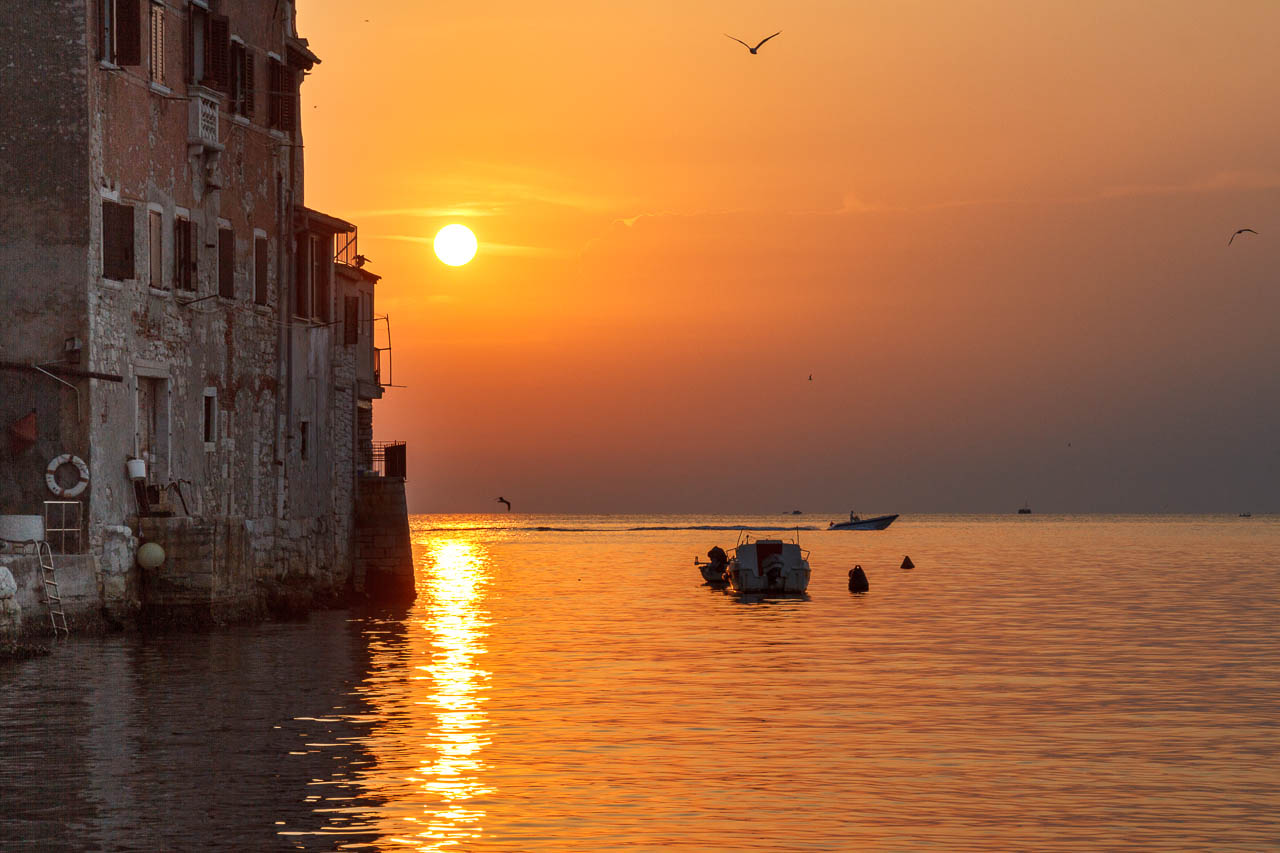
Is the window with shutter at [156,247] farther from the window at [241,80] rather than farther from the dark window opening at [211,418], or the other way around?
the window at [241,80]

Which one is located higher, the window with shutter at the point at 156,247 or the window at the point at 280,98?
the window at the point at 280,98

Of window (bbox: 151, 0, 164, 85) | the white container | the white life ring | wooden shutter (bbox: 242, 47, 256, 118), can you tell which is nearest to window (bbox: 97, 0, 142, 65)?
window (bbox: 151, 0, 164, 85)

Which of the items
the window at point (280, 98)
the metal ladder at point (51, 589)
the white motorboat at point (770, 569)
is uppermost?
the window at point (280, 98)

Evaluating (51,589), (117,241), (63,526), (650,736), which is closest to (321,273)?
(117,241)

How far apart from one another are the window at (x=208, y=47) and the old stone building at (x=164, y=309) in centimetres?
6

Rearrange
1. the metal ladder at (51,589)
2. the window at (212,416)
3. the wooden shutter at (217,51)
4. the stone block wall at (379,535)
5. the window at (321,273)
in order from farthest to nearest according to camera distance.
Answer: the stone block wall at (379,535), the window at (321,273), the window at (212,416), the wooden shutter at (217,51), the metal ladder at (51,589)

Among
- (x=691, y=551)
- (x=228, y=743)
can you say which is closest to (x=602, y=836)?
(x=228, y=743)

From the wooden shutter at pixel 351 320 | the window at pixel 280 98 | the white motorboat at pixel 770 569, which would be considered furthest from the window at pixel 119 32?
the white motorboat at pixel 770 569

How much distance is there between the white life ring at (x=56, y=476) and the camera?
113 ft

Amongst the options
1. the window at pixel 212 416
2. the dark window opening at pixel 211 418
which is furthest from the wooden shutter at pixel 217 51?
A: the dark window opening at pixel 211 418

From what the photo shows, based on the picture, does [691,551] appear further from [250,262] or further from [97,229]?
[97,229]

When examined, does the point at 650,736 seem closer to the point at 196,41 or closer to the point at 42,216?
the point at 42,216

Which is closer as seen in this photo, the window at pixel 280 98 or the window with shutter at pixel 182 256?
the window with shutter at pixel 182 256

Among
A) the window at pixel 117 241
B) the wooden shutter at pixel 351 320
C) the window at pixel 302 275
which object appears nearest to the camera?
the window at pixel 117 241
